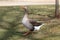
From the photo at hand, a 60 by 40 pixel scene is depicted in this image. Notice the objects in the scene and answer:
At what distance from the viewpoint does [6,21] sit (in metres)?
2.05

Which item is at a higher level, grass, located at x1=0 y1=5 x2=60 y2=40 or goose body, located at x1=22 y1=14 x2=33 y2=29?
goose body, located at x1=22 y1=14 x2=33 y2=29

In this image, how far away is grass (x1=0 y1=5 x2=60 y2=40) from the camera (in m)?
1.78

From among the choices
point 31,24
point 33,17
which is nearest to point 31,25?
point 31,24

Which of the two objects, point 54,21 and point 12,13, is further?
point 12,13

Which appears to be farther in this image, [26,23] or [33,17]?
[33,17]

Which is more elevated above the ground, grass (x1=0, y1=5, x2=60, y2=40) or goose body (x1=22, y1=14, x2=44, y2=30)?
goose body (x1=22, y1=14, x2=44, y2=30)

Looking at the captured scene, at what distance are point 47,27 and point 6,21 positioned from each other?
1.40 ft

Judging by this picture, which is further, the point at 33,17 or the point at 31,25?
the point at 33,17

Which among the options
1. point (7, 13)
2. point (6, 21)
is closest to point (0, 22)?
point (6, 21)

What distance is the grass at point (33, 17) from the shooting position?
5.84 feet

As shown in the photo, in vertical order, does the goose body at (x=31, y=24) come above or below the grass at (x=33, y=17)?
above

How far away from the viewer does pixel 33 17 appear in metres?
2.08

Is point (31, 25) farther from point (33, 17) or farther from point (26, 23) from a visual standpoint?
point (33, 17)

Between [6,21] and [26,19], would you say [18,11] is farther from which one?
[26,19]
